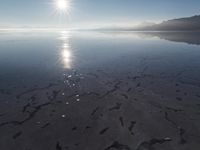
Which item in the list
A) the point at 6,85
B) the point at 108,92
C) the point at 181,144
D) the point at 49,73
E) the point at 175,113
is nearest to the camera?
the point at 181,144

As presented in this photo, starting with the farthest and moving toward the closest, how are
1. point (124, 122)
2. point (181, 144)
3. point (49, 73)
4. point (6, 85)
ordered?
point (49, 73) < point (6, 85) < point (124, 122) < point (181, 144)

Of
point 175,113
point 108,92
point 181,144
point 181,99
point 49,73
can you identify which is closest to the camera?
point 181,144

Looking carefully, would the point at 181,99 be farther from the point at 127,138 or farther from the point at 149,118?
the point at 127,138

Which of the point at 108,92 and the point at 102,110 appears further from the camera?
the point at 108,92

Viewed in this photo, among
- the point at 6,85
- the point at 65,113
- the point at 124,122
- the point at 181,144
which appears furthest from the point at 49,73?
the point at 181,144

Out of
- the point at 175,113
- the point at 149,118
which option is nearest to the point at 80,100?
the point at 149,118

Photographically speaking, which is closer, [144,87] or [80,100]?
[80,100]

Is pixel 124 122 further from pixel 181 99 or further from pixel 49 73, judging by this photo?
pixel 49 73

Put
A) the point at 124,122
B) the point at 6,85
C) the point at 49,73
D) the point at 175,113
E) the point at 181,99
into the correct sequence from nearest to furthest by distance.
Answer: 1. the point at 124,122
2. the point at 175,113
3. the point at 181,99
4. the point at 6,85
5. the point at 49,73

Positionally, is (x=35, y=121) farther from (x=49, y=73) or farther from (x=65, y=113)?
(x=49, y=73)
